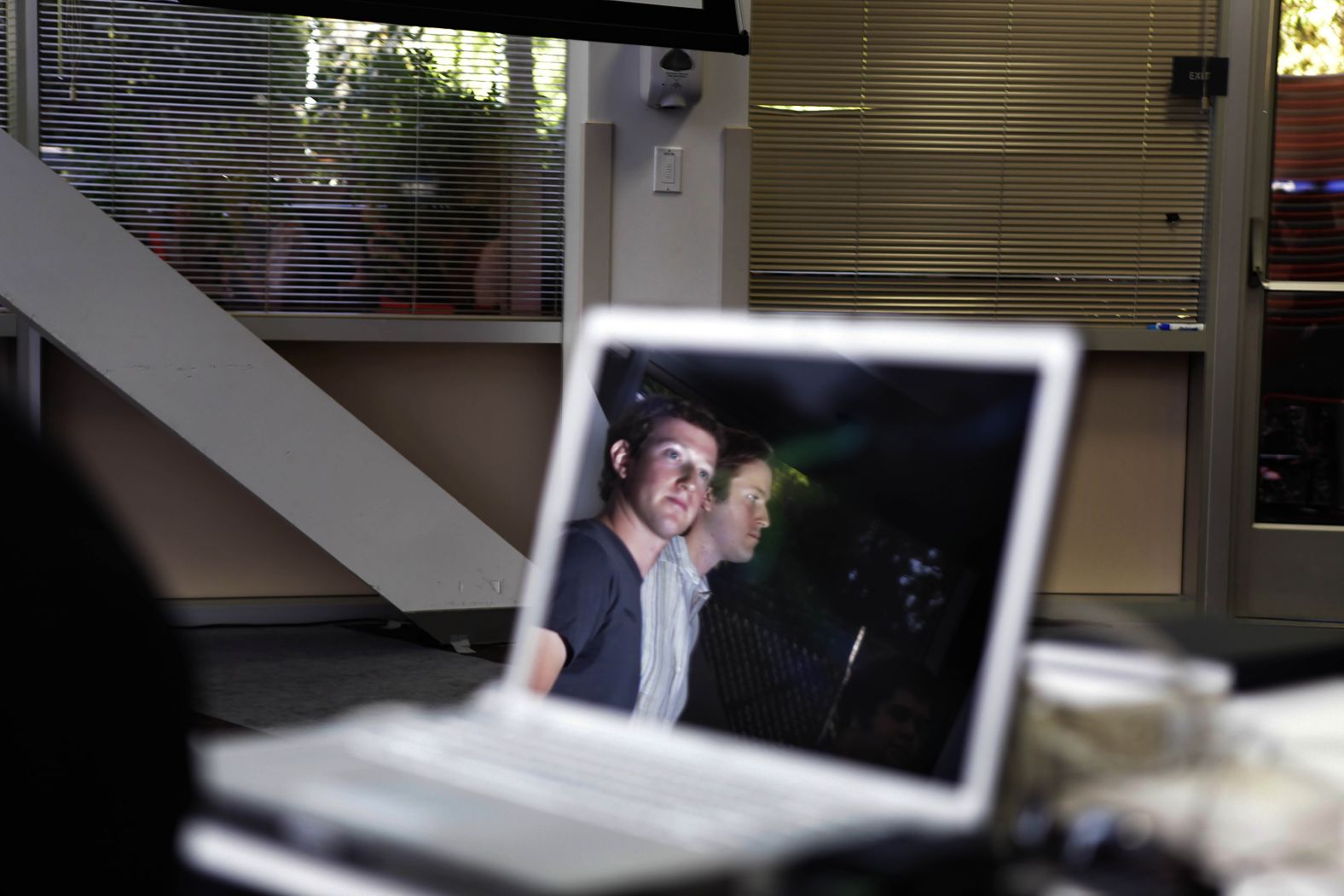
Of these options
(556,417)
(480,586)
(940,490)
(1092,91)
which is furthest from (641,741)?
(1092,91)

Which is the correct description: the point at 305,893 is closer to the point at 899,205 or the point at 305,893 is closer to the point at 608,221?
the point at 608,221

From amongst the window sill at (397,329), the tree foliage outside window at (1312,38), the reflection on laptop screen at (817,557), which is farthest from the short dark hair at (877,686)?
the tree foliage outside window at (1312,38)

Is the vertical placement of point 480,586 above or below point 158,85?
below

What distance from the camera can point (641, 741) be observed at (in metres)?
0.69

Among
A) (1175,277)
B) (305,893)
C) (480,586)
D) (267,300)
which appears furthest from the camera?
(1175,277)

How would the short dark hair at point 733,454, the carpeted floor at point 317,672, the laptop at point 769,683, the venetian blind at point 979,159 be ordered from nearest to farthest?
the laptop at point 769,683, the short dark hair at point 733,454, the carpeted floor at point 317,672, the venetian blind at point 979,159

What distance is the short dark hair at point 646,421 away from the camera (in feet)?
3.02

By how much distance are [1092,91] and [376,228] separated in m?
2.36

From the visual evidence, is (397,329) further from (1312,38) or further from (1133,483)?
(1312,38)

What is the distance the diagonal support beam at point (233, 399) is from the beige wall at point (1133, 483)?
1.98 m

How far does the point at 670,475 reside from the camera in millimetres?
981

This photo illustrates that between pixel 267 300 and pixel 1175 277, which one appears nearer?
pixel 267 300

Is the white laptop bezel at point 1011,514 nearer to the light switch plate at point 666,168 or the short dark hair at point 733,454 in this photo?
the short dark hair at point 733,454

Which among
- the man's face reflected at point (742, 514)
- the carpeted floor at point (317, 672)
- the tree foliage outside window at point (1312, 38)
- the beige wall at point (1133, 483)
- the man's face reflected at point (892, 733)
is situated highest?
the tree foliage outside window at point (1312, 38)
